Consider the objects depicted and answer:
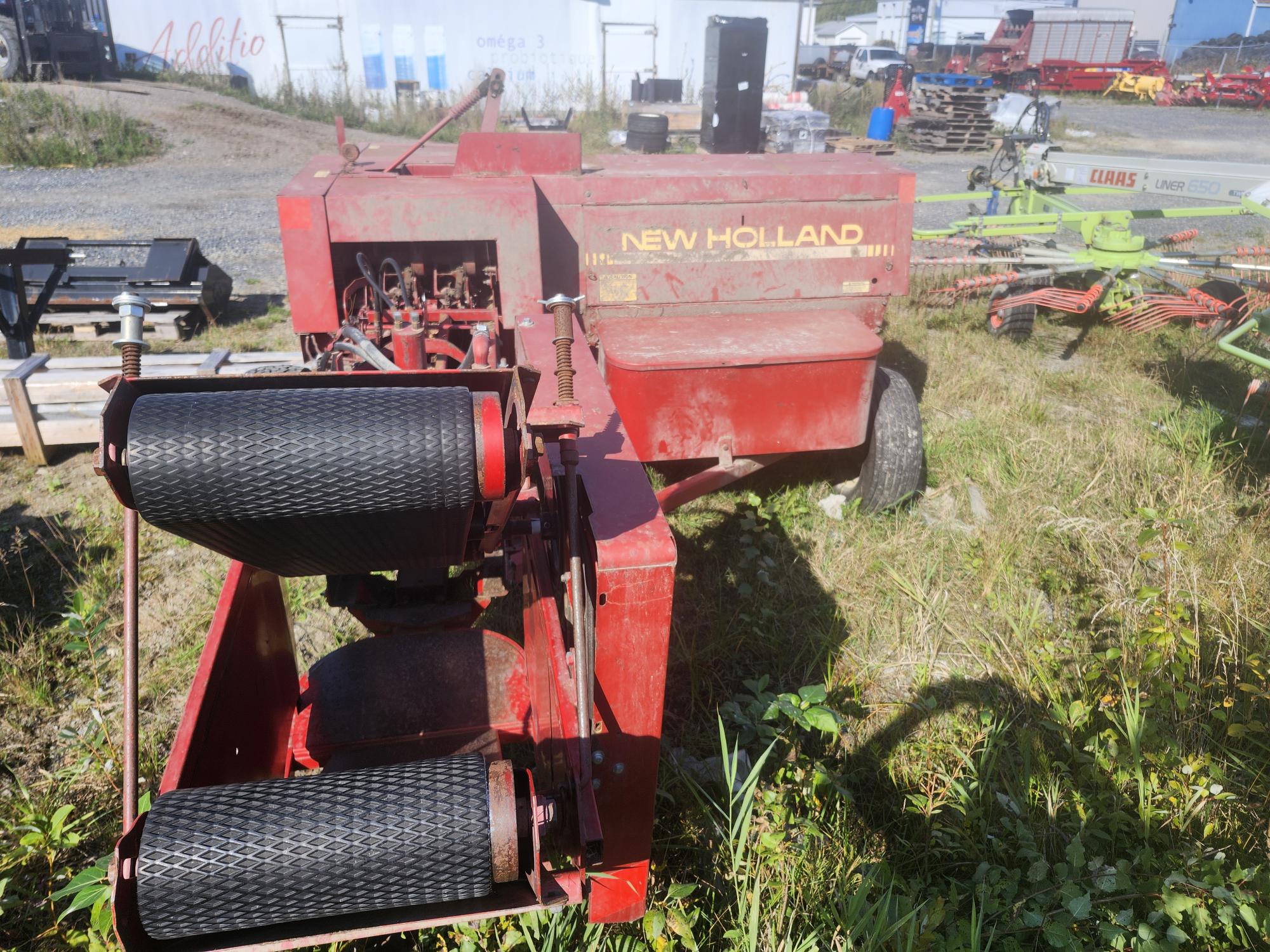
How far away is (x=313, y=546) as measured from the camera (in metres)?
1.63

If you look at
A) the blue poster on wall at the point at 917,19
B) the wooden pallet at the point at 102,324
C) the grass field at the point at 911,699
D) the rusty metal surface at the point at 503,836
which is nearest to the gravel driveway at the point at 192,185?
the wooden pallet at the point at 102,324

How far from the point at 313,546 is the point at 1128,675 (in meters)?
2.61

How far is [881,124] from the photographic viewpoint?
1550 cm

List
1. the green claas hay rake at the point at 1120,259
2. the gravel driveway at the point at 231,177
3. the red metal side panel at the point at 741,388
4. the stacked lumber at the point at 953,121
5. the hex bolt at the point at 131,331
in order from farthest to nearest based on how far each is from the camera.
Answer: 1. the stacked lumber at the point at 953,121
2. the gravel driveway at the point at 231,177
3. the green claas hay rake at the point at 1120,259
4. the red metal side panel at the point at 741,388
5. the hex bolt at the point at 131,331

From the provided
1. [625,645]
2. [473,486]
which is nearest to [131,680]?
[473,486]

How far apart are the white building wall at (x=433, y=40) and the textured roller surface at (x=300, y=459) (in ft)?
58.4

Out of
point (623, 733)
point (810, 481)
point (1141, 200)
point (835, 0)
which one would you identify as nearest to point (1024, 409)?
point (810, 481)

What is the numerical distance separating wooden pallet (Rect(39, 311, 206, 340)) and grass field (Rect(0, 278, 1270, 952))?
1.93 metres

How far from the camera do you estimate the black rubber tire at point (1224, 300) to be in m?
6.03

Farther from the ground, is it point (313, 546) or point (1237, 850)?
point (313, 546)

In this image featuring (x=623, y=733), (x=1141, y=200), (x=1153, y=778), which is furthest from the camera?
(x=1141, y=200)

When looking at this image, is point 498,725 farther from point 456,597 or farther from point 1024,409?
point 1024,409

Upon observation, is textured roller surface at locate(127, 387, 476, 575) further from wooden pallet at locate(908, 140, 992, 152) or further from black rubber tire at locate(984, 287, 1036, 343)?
wooden pallet at locate(908, 140, 992, 152)

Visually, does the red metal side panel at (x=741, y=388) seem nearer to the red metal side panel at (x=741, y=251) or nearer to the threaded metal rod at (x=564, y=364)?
the red metal side panel at (x=741, y=251)
